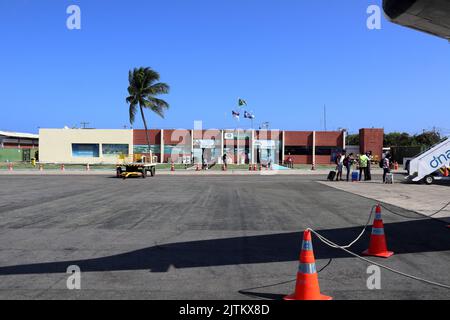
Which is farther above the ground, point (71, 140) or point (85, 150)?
point (71, 140)

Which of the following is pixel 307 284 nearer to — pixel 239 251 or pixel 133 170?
pixel 239 251

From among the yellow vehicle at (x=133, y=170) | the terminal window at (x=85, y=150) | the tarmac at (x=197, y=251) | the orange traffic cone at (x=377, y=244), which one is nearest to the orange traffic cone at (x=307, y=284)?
the tarmac at (x=197, y=251)

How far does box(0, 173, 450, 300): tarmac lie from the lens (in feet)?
17.9

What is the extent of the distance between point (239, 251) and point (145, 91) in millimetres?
46591

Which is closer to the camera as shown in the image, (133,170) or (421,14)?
(421,14)

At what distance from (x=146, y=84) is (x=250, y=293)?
49248mm

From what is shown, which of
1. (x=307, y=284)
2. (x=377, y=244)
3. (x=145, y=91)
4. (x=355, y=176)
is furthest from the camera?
(x=145, y=91)

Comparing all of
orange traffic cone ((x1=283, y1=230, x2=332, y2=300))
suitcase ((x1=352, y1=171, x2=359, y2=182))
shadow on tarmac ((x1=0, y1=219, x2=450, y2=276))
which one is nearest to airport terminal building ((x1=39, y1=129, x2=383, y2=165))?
suitcase ((x1=352, y1=171, x2=359, y2=182))

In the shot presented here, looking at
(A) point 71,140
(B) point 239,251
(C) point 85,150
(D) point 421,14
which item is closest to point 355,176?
(B) point 239,251

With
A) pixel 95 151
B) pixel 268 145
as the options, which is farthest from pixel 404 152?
pixel 95 151

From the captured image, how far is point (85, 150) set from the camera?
60156mm

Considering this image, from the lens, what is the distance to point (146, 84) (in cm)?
5244

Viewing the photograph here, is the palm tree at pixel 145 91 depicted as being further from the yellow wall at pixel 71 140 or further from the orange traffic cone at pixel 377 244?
the orange traffic cone at pixel 377 244
